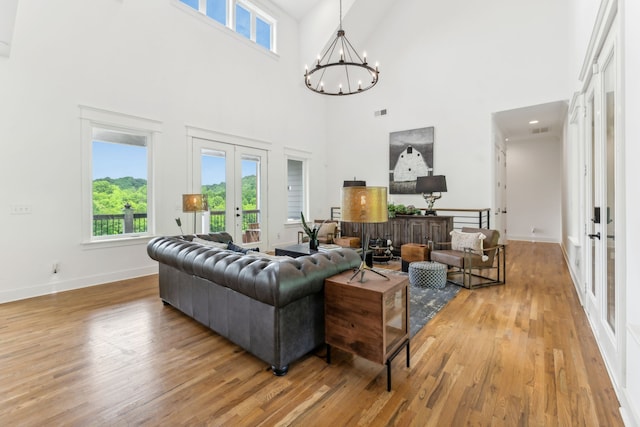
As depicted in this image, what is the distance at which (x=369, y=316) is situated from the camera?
1.95 meters

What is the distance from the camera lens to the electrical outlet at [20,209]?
12.4ft

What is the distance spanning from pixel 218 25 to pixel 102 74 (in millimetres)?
2507

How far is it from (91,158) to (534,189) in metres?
10.4

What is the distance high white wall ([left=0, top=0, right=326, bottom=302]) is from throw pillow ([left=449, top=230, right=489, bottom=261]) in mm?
4681

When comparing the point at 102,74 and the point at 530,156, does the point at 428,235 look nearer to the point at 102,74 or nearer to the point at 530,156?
the point at 530,156

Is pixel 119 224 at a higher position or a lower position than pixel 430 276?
higher

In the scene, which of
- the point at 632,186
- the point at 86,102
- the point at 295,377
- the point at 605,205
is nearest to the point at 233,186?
the point at 86,102

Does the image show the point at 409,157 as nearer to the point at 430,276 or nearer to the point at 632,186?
the point at 430,276

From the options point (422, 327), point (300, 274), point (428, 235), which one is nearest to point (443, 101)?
point (428, 235)

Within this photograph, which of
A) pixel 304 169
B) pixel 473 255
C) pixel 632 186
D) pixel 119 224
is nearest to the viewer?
pixel 632 186

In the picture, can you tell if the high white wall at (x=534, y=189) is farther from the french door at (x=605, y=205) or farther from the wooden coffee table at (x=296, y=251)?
the wooden coffee table at (x=296, y=251)

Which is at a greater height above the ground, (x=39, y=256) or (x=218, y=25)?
(x=218, y=25)

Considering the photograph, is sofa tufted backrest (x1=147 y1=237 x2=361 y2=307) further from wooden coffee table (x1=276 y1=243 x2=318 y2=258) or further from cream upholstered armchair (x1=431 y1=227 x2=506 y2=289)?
cream upholstered armchair (x1=431 y1=227 x2=506 y2=289)

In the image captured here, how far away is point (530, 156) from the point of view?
8.74m
